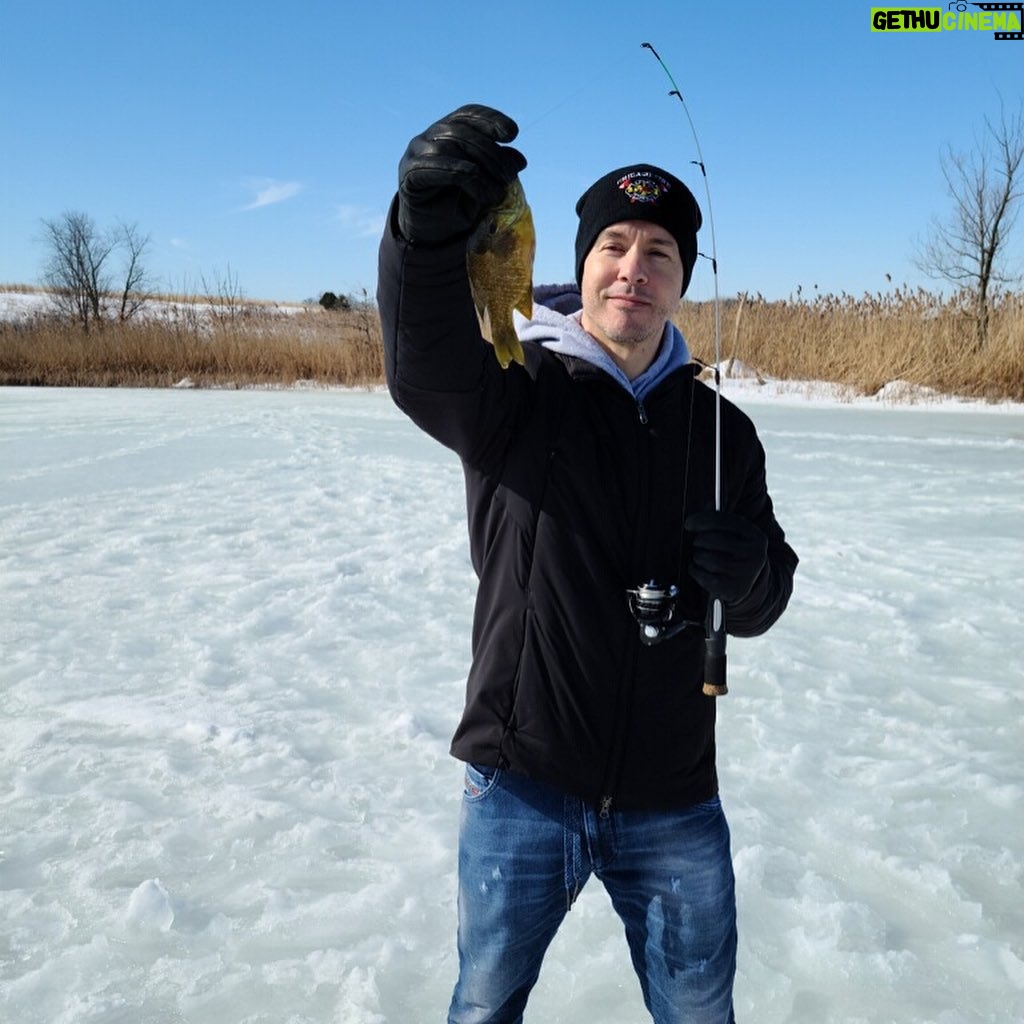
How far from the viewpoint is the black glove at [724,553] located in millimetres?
1315

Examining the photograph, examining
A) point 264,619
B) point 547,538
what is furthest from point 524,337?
point 264,619

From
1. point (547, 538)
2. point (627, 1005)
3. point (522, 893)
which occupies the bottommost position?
point (627, 1005)

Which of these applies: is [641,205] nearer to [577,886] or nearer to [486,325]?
[486,325]

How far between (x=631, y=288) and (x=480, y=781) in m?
0.86

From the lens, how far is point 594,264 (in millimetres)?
1471

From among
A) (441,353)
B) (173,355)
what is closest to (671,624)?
(441,353)

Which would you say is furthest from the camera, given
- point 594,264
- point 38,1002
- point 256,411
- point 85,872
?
point 256,411

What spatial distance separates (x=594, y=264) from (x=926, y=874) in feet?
5.85

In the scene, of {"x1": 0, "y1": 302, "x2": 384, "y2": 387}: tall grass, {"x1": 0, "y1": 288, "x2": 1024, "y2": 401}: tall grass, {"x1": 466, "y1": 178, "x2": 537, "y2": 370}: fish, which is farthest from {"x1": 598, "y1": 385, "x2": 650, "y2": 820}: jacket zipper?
{"x1": 0, "y1": 302, "x2": 384, "y2": 387}: tall grass

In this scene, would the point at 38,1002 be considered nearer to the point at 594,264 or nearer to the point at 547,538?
the point at 547,538

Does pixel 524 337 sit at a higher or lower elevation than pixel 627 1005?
higher

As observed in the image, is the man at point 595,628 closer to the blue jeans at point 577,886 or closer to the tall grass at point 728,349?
the blue jeans at point 577,886

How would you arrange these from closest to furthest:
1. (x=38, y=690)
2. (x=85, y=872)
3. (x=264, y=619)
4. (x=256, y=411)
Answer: (x=85, y=872) < (x=38, y=690) < (x=264, y=619) < (x=256, y=411)

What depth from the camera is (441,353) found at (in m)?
1.23
